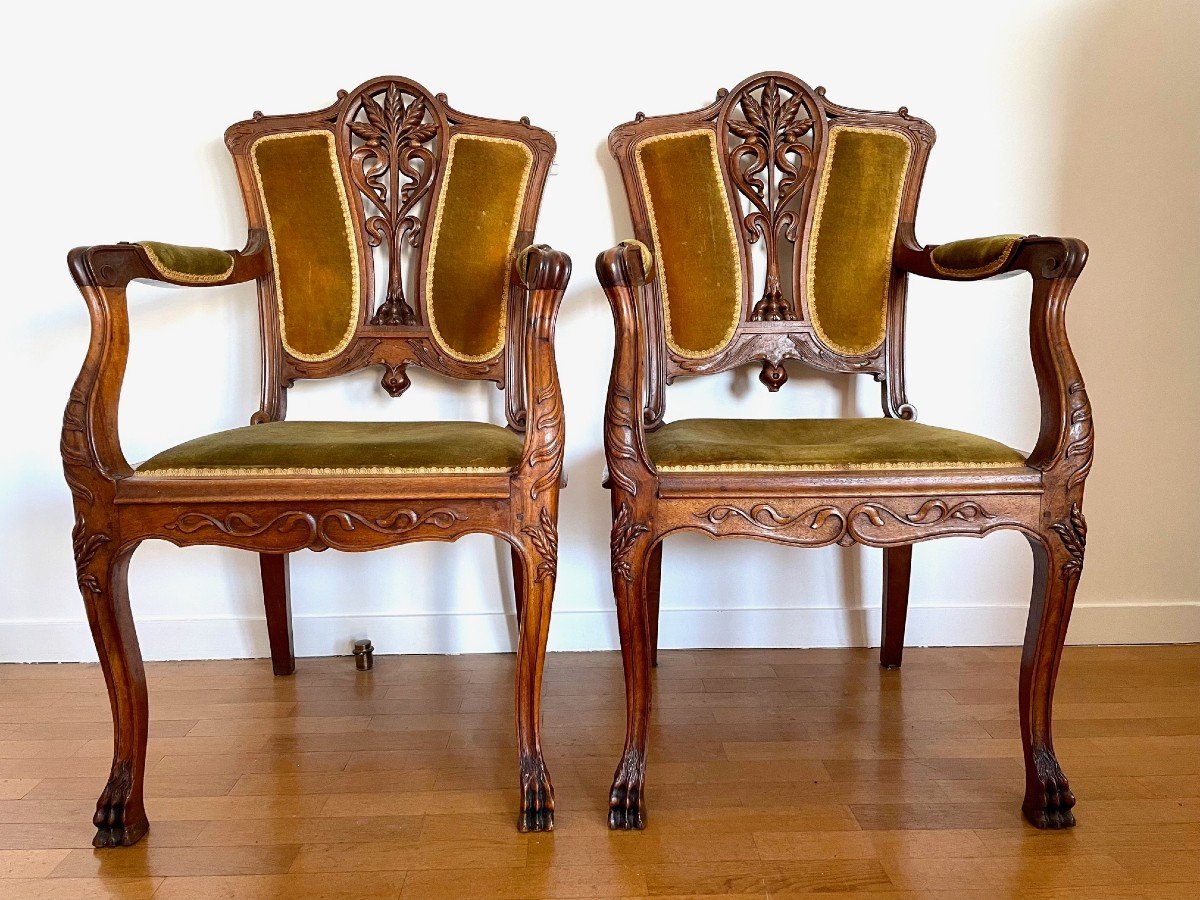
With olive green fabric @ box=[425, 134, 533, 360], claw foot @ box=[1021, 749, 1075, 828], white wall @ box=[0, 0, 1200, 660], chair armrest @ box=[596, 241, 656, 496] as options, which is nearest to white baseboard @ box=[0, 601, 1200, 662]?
white wall @ box=[0, 0, 1200, 660]

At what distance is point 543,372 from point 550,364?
0.02m

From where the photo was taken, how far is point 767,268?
2.00 m

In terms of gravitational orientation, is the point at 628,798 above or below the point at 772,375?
below

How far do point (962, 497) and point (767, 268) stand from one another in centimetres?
74

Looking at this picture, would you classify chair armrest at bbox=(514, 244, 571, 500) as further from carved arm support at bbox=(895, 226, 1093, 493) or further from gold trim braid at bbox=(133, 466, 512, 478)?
carved arm support at bbox=(895, 226, 1093, 493)

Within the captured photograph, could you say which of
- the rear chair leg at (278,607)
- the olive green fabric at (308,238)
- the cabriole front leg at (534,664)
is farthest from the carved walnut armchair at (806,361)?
the rear chair leg at (278,607)

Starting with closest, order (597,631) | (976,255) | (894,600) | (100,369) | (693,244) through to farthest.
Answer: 1. (100,369)
2. (976,255)
3. (693,244)
4. (894,600)
5. (597,631)

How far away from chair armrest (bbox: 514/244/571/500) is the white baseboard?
890mm

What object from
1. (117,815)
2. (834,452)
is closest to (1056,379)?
(834,452)

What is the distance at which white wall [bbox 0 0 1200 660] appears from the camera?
2113mm

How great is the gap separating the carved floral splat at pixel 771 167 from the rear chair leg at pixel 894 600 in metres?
0.57

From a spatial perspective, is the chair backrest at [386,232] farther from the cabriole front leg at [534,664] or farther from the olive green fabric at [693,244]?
the cabriole front leg at [534,664]

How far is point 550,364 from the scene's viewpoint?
4.73 feet

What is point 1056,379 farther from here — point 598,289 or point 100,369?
point 100,369
